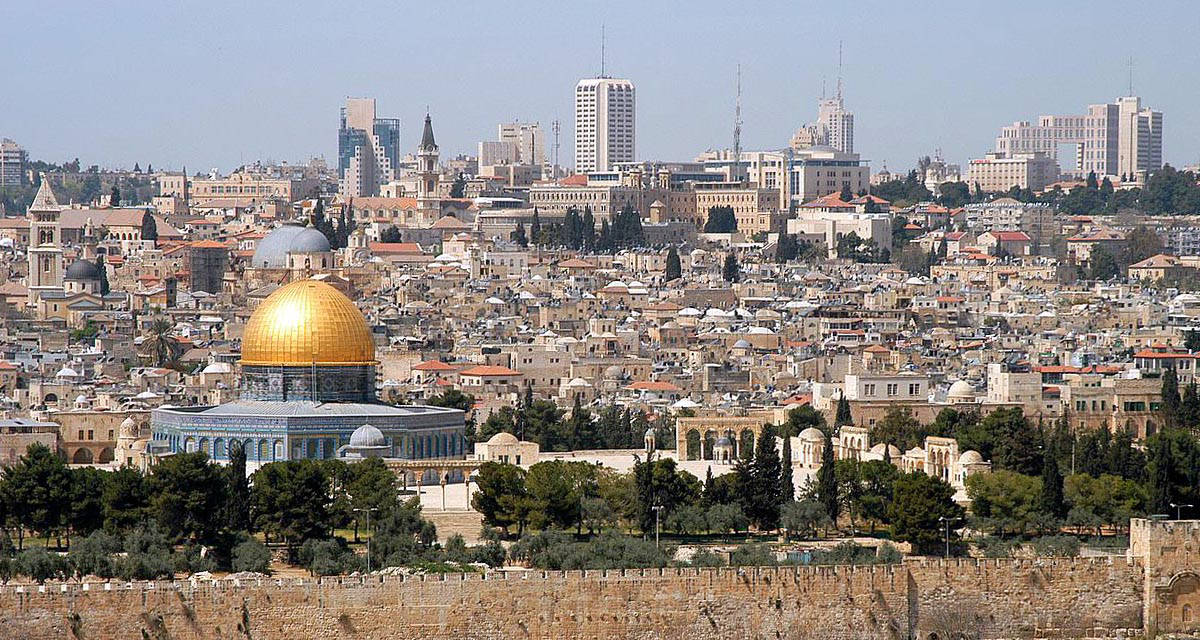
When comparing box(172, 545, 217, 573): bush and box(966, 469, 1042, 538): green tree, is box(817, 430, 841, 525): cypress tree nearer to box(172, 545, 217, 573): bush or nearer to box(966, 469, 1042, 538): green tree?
box(966, 469, 1042, 538): green tree

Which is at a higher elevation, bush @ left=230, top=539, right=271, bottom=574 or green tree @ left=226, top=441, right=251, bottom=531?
green tree @ left=226, top=441, right=251, bottom=531

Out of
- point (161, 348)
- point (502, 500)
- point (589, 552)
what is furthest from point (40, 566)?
point (161, 348)

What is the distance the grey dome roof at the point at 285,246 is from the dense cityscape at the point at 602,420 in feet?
0.47

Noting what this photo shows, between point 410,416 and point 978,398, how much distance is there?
1480 centimetres

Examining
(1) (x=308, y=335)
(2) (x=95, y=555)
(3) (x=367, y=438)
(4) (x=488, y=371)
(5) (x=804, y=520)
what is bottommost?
(5) (x=804, y=520)

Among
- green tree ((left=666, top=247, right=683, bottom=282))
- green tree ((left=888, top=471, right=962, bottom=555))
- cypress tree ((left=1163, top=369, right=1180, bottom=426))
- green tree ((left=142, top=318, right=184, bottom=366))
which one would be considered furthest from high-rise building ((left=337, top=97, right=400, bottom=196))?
green tree ((left=888, top=471, right=962, bottom=555))

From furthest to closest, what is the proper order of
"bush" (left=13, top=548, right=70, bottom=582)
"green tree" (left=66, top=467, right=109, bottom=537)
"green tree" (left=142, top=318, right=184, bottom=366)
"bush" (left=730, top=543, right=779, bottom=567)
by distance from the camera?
"green tree" (left=142, top=318, right=184, bottom=366), "green tree" (left=66, top=467, right=109, bottom=537), "bush" (left=730, top=543, right=779, bottom=567), "bush" (left=13, top=548, right=70, bottom=582)

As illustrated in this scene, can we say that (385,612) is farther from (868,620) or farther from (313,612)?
(868,620)

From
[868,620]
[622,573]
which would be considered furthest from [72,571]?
[868,620]

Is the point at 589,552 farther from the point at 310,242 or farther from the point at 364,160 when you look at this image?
the point at 364,160

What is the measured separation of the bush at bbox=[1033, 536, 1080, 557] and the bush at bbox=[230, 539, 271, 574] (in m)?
9.41

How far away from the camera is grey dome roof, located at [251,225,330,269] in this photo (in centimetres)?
9725

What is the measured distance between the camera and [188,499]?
42.5 m

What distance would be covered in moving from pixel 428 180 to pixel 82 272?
34532mm
